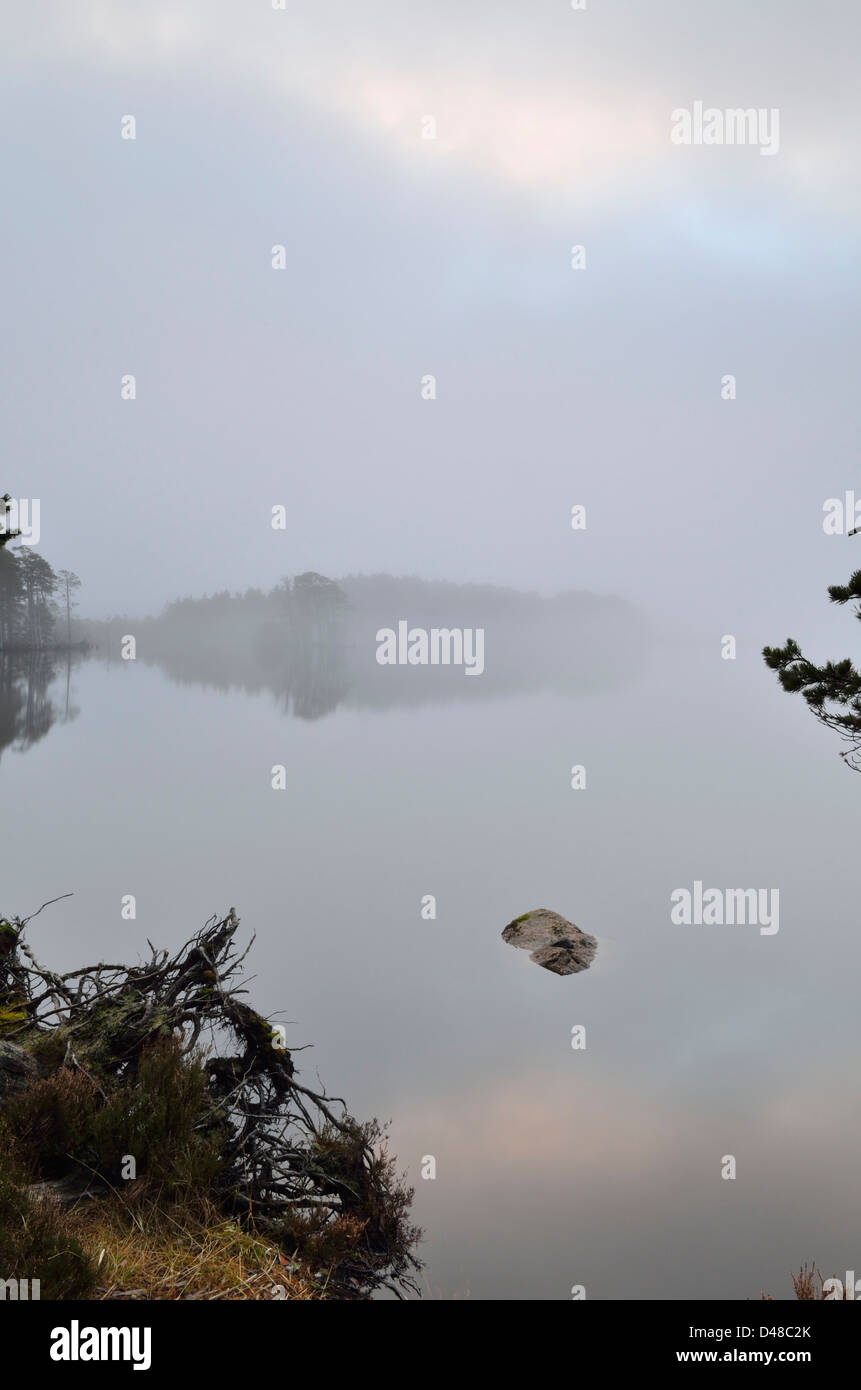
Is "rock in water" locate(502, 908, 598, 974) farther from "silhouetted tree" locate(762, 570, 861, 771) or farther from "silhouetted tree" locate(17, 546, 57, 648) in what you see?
"silhouetted tree" locate(17, 546, 57, 648)

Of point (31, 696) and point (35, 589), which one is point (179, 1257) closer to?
point (31, 696)

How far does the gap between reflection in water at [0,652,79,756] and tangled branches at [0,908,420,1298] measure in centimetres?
2495

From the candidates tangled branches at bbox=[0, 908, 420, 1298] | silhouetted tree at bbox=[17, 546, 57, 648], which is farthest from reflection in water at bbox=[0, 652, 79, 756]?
tangled branches at bbox=[0, 908, 420, 1298]

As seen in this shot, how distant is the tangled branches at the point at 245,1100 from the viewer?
17.1ft

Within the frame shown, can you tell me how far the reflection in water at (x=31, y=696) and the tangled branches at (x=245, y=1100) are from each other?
81.9 ft

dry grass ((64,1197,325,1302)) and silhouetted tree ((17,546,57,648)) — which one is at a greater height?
silhouetted tree ((17,546,57,648))

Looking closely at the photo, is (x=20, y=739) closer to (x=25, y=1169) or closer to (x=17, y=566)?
(x=25, y=1169)

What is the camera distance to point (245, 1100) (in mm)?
5762

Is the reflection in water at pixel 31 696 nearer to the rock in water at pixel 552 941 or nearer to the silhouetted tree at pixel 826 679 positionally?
the rock in water at pixel 552 941

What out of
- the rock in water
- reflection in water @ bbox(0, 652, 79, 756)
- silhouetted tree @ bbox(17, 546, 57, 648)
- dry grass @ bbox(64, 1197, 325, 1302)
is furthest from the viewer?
silhouetted tree @ bbox(17, 546, 57, 648)

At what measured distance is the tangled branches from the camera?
5211mm

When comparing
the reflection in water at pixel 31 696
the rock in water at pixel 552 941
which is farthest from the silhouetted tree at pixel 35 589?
the rock in water at pixel 552 941

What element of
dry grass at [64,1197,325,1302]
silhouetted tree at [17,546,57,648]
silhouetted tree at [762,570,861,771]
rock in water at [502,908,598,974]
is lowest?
dry grass at [64,1197,325,1302]
